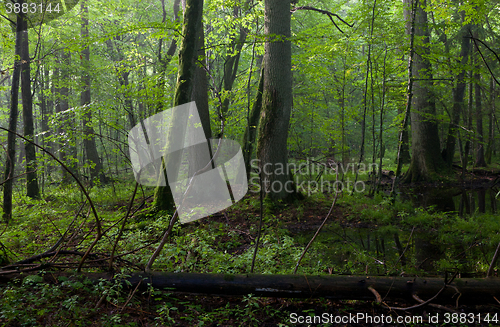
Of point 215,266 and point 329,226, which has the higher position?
point 215,266

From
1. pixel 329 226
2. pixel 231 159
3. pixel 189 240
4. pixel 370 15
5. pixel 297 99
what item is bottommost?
pixel 329 226

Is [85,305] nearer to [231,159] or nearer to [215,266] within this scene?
[215,266]

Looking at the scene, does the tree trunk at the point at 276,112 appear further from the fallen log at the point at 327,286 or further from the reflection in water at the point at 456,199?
the fallen log at the point at 327,286

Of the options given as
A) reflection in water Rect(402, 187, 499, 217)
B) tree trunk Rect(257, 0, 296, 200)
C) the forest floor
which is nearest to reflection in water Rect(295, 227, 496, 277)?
the forest floor

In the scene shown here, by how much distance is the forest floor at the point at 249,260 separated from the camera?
9.02 ft

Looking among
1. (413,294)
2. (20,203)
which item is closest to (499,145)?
(413,294)

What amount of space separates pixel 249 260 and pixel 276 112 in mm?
4669

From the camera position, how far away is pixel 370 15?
7.99 meters

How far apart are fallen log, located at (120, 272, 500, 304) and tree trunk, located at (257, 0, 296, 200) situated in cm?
462

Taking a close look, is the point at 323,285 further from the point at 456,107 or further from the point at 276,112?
the point at 456,107

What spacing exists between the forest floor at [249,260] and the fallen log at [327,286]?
130 millimetres

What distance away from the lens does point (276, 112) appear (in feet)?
25.3

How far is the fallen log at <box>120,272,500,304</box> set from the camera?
298 centimetres

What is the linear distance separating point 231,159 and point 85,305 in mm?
9284
